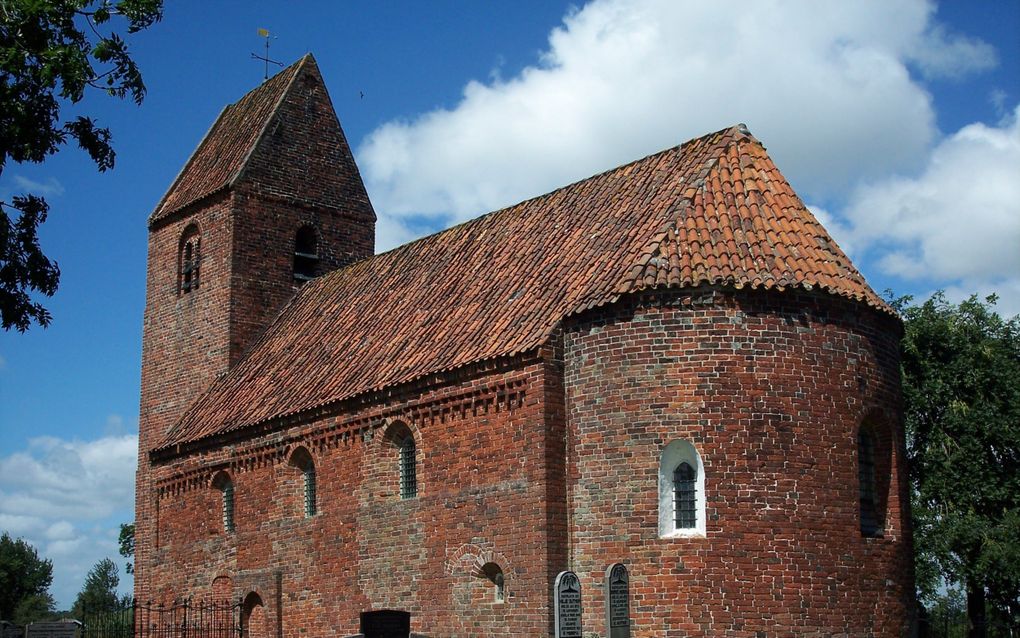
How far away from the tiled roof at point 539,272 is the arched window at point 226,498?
3.53ft

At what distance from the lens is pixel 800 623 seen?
1725cm

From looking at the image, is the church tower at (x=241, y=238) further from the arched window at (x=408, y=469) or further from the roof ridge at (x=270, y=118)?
the arched window at (x=408, y=469)

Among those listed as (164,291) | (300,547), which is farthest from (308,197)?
(300,547)

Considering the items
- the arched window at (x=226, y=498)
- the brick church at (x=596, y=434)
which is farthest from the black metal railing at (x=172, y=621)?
the arched window at (x=226, y=498)

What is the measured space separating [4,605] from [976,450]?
1947 inches

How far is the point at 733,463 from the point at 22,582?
5640 centimetres

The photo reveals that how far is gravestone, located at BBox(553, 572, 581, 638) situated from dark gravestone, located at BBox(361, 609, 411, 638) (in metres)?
5.42

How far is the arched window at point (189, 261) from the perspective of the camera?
30891 millimetres

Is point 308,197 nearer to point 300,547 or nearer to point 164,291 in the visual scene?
point 164,291

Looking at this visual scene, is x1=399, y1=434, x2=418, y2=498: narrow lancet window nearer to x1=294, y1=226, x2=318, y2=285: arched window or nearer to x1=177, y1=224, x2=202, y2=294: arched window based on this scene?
x1=294, y1=226, x2=318, y2=285: arched window

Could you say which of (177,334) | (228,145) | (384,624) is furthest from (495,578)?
(228,145)

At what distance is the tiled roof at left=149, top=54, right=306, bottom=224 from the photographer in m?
30.8

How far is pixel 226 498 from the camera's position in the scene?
26.4m

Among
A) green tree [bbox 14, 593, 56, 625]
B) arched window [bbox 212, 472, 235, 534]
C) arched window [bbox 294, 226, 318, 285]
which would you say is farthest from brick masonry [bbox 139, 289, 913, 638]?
green tree [bbox 14, 593, 56, 625]
